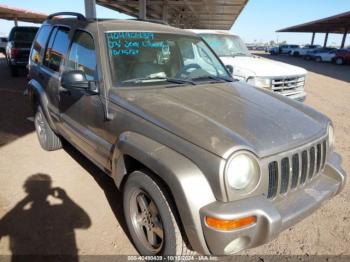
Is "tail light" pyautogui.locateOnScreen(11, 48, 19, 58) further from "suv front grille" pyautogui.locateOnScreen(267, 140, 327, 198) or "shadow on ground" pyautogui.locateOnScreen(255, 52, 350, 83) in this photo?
"shadow on ground" pyautogui.locateOnScreen(255, 52, 350, 83)

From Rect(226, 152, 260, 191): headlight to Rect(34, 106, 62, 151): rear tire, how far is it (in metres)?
3.47

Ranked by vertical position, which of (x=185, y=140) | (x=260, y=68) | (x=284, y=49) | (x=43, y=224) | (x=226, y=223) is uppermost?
(x=260, y=68)

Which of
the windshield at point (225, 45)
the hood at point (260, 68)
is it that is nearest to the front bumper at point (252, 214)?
the hood at point (260, 68)

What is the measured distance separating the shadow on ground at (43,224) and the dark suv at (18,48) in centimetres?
1019

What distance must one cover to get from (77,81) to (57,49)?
4.88 ft

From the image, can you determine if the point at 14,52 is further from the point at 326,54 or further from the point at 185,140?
the point at 326,54

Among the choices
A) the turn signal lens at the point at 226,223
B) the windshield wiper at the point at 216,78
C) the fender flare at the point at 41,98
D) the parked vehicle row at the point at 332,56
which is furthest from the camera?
the parked vehicle row at the point at 332,56

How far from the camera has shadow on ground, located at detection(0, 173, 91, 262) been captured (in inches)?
106

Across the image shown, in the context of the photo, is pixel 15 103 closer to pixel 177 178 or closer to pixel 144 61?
pixel 144 61

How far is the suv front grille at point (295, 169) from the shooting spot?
→ 2.16 metres

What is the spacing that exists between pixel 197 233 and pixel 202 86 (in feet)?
5.33

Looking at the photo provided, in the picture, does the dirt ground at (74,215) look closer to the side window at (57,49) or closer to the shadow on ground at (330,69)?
the side window at (57,49)

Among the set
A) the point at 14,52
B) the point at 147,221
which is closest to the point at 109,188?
the point at 147,221

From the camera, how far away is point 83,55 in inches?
131
